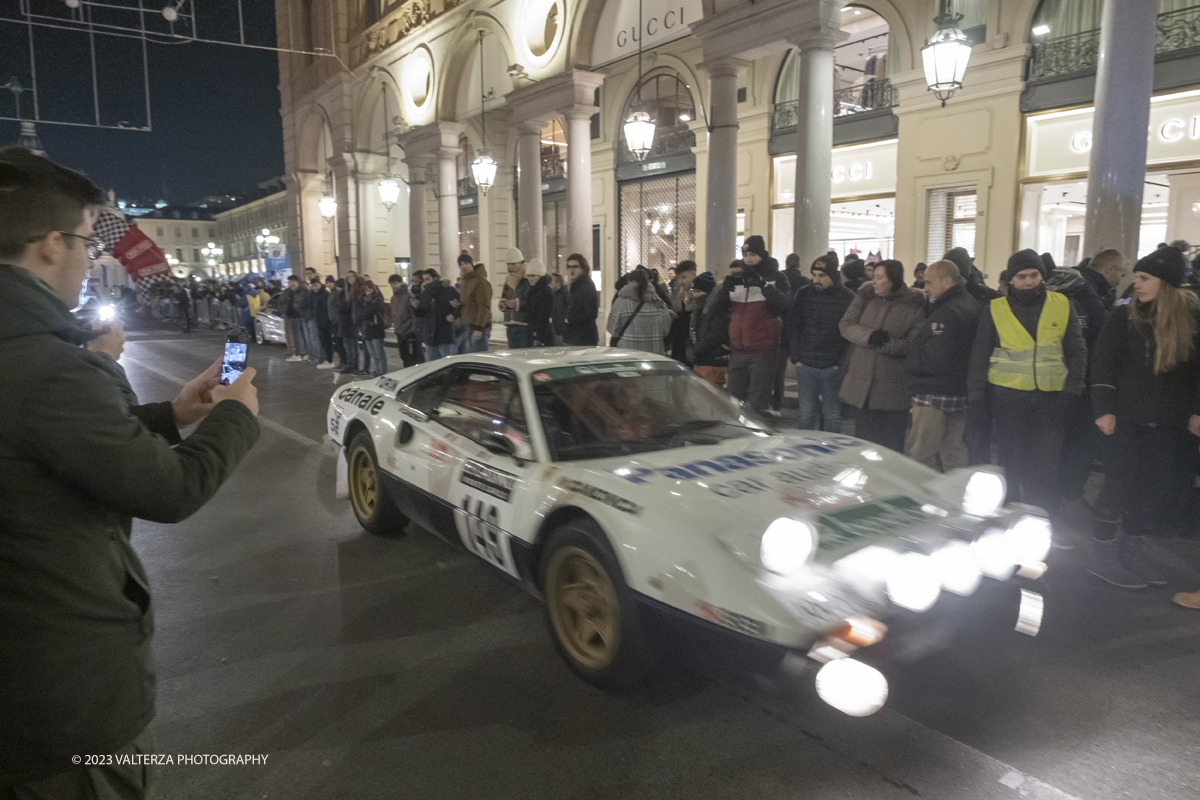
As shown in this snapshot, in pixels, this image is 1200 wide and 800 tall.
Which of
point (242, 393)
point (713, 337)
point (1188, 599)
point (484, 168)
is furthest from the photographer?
point (484, 168)

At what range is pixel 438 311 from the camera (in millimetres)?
11141

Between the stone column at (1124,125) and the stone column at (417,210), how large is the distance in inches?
658

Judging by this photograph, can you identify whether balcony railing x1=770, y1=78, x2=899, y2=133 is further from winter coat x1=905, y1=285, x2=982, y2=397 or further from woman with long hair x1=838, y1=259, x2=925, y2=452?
winter coat x1=905, y1=285, x2=982, y2=397

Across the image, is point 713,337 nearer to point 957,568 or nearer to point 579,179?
point 957,568

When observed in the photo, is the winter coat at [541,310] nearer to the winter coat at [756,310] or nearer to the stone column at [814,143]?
the stone column at [814,143]

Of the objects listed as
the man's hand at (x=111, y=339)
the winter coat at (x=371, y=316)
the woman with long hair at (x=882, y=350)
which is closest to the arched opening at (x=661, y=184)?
the winter coat at (x=371, y=316)

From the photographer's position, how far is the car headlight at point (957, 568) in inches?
114

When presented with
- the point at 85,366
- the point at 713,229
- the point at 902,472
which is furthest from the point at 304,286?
the point at 85,366

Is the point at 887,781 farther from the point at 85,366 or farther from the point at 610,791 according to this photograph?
the point at 85,366

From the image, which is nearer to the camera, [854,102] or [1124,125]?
[1124,125]

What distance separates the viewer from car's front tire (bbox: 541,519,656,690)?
3.00 m

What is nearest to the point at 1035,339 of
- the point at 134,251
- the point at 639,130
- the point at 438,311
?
the point at 134,251

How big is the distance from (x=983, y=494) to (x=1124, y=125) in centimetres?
579

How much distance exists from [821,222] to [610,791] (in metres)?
9.17
